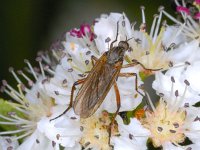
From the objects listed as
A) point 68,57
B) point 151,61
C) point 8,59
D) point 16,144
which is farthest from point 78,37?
point 8,59

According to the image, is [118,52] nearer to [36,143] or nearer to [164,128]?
[164,128]

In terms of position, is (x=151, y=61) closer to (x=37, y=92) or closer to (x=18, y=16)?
(x=37, y=92)

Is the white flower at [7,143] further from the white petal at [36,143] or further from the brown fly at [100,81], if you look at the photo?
the brown fly at [100,81]

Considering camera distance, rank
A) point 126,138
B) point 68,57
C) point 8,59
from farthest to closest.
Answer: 1. point 8,59
2. point 68,57
3. point 126,138

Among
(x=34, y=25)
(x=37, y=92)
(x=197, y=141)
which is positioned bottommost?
(x=197, y=141)

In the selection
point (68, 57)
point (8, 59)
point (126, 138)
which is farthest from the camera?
point (8, 59)

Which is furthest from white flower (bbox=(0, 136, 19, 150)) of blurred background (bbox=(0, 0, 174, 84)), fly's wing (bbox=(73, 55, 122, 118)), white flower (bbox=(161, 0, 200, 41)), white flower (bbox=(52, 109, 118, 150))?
blurred background (bbox=(0, 0, 174, 84))

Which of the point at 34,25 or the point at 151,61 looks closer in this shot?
the point at 151,61
